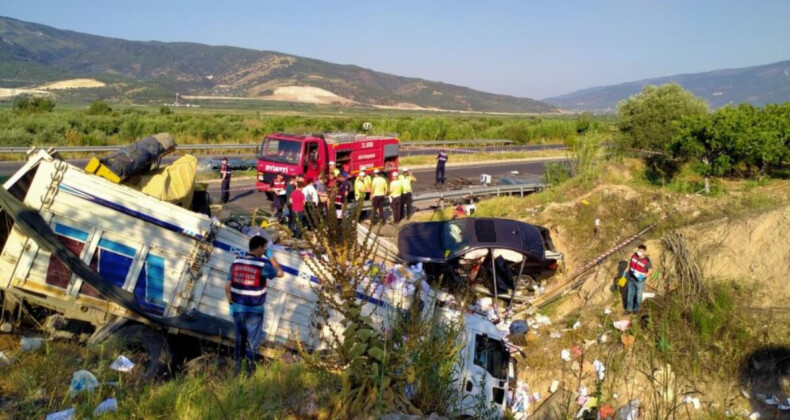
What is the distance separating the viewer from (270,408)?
3.73m

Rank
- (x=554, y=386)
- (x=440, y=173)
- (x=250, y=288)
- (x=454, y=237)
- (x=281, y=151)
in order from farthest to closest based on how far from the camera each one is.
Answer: (x=440, y=173) → (x=281, y=151) → (x=454, y=237) → (x=554, y=386) → (x=250, y=288)

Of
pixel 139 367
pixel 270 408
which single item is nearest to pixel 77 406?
pixel 270 408

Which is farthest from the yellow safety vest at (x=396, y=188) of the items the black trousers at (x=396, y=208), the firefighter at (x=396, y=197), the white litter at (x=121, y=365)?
the white litter at (x=121, y=365)

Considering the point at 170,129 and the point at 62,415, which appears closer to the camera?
the point at 62,415

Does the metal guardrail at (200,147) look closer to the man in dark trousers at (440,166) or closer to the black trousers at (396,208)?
the man in dark trousers at (440,166)

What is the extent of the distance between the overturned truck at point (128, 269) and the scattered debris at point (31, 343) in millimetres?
417

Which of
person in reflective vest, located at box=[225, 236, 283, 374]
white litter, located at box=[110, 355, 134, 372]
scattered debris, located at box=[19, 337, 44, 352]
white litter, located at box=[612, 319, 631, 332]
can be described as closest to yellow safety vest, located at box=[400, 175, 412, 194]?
white litter, located at box=[612, 319, 631, 332]

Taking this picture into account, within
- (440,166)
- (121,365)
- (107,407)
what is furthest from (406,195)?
(107,407)

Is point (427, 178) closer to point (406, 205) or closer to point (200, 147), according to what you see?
point (406, 205)

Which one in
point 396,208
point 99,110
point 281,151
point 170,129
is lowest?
point 396,208

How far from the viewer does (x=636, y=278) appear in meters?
8.53

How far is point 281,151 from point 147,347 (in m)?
10.2

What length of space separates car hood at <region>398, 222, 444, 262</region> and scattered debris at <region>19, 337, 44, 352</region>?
18.6 ft

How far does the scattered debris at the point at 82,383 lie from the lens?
12.6 feet
